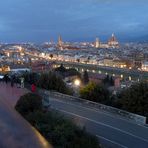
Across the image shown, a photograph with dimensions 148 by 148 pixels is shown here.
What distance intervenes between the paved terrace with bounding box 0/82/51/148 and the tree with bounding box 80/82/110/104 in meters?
3.38

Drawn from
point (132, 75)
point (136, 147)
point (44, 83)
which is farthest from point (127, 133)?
point (132, 75)

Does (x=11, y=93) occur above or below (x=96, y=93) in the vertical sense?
above

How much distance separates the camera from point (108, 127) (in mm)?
8734

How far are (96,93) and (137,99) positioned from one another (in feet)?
7.53

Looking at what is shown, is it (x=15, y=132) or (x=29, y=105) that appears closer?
(x=15, y=132)

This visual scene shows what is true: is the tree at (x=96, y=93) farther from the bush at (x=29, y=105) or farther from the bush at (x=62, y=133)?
the bush at (x=62, y=133)

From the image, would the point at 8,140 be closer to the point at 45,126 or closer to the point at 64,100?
the point at 45,126

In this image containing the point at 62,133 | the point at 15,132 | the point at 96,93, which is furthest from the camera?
the point at 96,93

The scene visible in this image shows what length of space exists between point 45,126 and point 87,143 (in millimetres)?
1335

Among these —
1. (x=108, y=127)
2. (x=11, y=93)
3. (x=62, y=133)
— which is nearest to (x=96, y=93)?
(x=11, y=93)

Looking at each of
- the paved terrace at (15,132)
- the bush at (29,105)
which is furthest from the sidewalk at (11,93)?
the bush at (29,105)

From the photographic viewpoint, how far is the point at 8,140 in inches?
257

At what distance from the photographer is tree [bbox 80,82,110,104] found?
1228cm

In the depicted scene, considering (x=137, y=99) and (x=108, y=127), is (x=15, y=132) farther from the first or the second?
(x=137, y=99)
